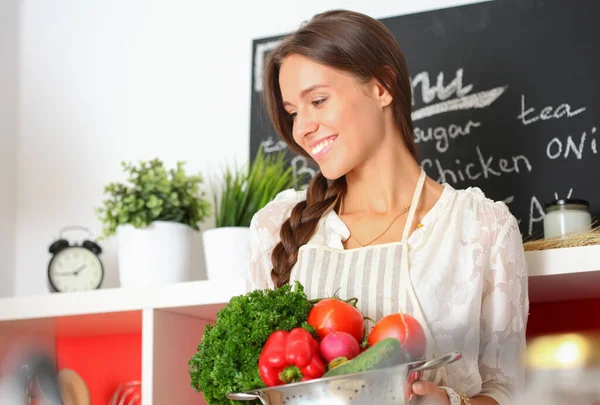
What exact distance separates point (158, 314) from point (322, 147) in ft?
2.12

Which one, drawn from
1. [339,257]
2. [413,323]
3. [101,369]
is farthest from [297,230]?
[101,369]

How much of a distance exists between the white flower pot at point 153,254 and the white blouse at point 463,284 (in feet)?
1.71

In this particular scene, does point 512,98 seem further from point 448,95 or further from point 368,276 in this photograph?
point 368,276

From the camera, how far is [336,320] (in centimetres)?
106

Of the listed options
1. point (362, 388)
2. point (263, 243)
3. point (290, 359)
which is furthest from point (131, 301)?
point (362, 388)

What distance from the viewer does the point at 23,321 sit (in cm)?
203

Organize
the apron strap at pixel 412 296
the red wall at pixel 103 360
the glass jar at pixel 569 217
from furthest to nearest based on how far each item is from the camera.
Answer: the red wall at pixel 103 360, the glass jar at pixel 569 217, the apron strap at pixel 412 296

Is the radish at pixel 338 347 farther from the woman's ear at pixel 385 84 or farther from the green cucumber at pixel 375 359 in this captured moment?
the woman's ear at pixel 385 84

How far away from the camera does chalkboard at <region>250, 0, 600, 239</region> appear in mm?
1876

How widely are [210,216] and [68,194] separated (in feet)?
1.55

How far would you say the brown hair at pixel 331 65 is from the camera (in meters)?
1.47

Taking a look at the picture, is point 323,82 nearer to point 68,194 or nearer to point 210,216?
point 210,216

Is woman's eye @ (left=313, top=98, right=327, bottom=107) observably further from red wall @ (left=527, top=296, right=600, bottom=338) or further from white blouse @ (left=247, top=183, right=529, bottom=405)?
red wall @ (left=527, top=296, right=600, bottom=338)

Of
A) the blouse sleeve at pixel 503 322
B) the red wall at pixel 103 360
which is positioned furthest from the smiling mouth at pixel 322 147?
the red wall at pixel 103 360
